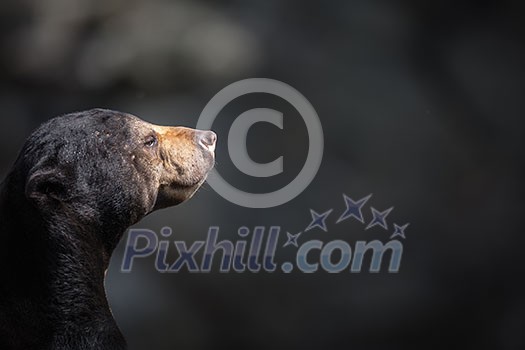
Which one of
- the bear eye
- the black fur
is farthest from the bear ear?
the bear eye

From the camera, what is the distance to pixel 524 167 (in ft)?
18.2

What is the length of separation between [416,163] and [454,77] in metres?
0.57

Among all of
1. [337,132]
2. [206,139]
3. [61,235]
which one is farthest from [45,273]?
[337,132]

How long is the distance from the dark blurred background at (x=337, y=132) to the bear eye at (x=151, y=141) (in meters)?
2.48

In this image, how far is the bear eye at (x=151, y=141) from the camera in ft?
8.77

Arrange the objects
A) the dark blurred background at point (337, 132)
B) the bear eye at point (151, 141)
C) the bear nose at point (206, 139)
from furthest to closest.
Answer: the dark blurred background at point (337, 132) → the bear nose at point (206, 139) → the bear eye at point (151, 141)

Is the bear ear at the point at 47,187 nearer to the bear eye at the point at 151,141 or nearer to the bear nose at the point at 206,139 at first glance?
the bear eye at the point at 151,141

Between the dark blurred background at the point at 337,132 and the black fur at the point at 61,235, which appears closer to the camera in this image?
the black fur at the point at 61,235

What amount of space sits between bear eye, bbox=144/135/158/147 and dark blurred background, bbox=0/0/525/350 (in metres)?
2.48

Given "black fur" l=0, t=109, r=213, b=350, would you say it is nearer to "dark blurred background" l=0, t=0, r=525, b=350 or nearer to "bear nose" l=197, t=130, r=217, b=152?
"bear nose" l=197, t=130, r=217, b=152

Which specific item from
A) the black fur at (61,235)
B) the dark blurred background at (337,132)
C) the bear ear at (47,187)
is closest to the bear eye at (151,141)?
the black fur at (61,235)

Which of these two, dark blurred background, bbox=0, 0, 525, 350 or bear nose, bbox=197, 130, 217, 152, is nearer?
bear nose, bbox=197, 130, 217, 152

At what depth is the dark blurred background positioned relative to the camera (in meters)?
5.23

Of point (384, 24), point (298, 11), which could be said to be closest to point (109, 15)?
point (298, 11)
